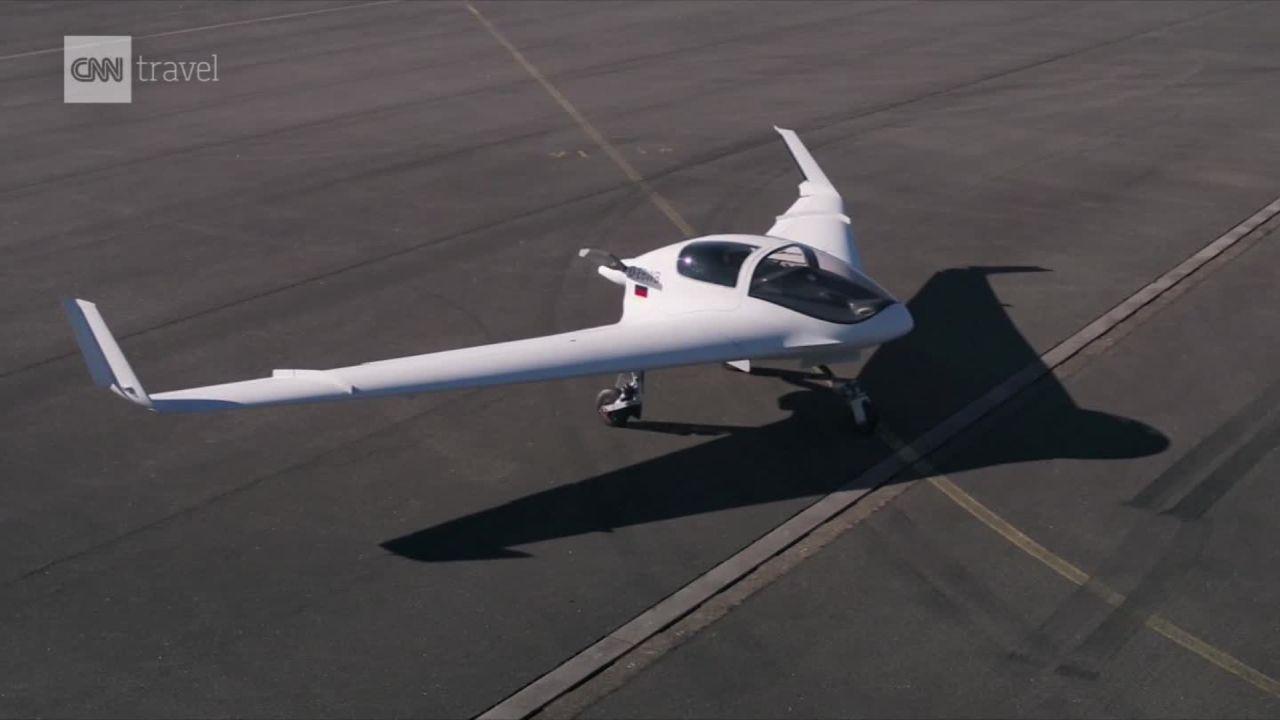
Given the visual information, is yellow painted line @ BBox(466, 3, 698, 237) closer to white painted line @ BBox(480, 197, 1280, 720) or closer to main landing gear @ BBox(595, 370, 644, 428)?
white painted line @ BBox(480, 197, 1280, 720)

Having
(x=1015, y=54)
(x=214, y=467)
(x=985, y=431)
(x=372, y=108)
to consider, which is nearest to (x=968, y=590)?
(x=985, y=431)

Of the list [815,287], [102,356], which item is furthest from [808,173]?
[102,356]

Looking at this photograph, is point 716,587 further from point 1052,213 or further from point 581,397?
point 1052,213

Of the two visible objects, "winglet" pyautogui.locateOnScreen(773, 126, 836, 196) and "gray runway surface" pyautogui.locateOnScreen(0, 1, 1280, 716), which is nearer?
"gray runway surface" pyautogui.locateOnScreen(0, 1, 1280, 716)

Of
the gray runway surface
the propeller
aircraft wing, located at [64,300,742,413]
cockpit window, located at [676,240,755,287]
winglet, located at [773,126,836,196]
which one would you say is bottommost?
Answer: the gray runway surface

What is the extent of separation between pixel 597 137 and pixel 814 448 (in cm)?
1572

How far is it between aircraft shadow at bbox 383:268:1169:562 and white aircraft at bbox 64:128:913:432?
0.70 meters

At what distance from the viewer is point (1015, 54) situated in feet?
129

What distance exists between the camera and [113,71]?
37406 millimetres

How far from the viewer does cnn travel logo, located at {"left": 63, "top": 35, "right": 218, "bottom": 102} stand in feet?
115

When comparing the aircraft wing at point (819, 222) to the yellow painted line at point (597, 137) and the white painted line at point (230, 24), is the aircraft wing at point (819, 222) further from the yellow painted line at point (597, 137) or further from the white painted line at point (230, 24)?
the white painted line at point (230, 24)

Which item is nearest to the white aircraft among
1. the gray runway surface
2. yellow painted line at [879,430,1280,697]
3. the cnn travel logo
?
yellow painted line at [879,430,1280,697]

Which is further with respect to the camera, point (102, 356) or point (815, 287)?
point (815, 287)

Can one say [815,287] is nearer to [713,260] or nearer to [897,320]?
[897,320]
